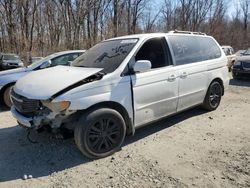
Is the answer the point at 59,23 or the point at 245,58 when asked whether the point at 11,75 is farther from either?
the point at 59,23

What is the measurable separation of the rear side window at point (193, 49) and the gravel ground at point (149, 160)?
1362mm

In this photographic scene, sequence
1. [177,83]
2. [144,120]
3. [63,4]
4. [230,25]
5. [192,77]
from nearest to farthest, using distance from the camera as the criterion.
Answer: [144,120] < [177,83] < [192,77] < [63,4] < [230,25]

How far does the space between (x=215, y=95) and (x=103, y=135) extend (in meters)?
3.45

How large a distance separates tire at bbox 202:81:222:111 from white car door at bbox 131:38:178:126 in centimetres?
137

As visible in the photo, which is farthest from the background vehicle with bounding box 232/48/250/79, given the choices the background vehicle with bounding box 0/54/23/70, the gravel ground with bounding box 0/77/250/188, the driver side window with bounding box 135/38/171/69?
the background vehicle with bounding box 0/54/23/70

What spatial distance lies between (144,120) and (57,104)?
1.60 m

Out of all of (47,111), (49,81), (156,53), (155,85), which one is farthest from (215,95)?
(47,111)

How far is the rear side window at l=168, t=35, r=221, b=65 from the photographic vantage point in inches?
216

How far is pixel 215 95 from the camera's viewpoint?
666 centimetres

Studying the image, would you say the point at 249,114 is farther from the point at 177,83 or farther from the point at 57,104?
the point at 57,104

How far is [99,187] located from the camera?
3.54 metres

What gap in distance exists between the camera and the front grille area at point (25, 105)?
13.7ft

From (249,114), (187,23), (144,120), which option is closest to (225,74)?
(249,114)

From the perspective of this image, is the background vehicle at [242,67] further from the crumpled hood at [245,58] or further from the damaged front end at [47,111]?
the damaged front end at [47,111]
